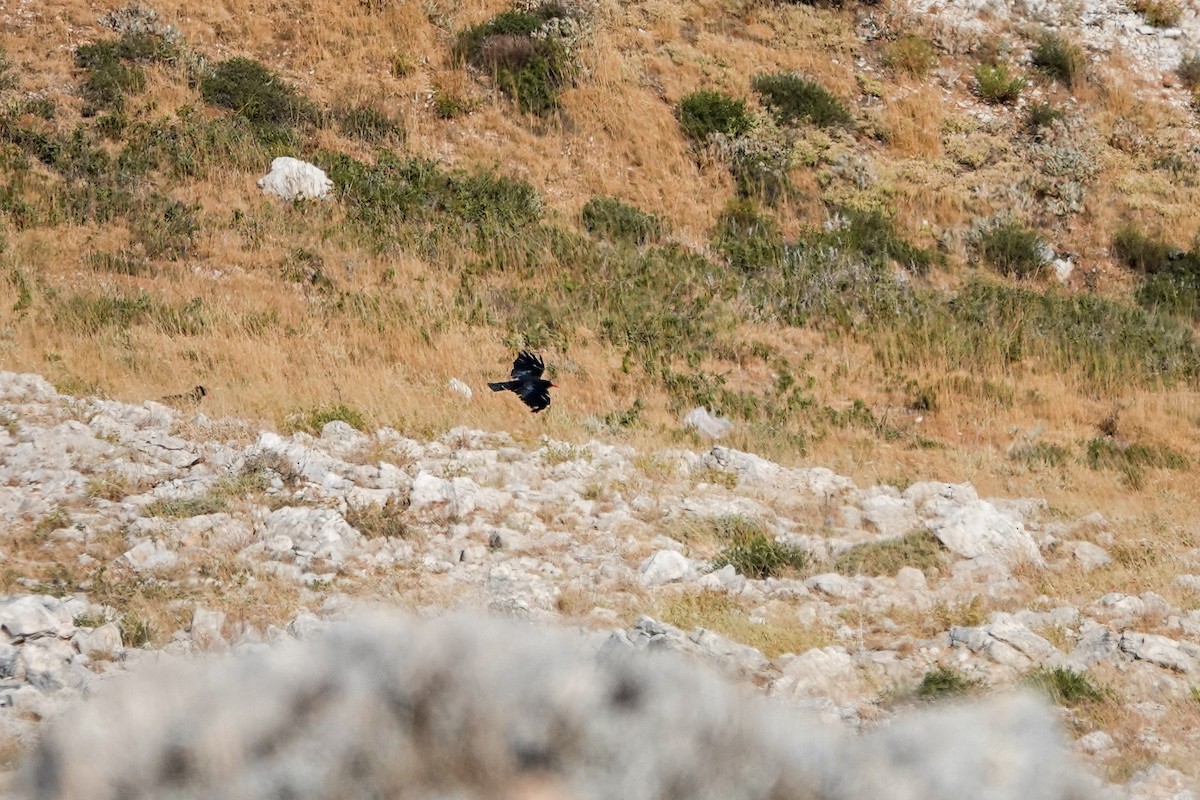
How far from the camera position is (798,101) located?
16328 mm

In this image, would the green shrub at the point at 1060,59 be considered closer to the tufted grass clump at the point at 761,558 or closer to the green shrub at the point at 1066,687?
the tufted grass clump at the point at 761,558

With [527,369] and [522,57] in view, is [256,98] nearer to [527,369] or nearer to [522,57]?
[522,57]

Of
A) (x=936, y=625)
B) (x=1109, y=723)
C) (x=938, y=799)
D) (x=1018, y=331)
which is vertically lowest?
(x=1018, y=331)

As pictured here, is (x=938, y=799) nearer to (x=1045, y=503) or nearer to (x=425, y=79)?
(x=1045, y=503)

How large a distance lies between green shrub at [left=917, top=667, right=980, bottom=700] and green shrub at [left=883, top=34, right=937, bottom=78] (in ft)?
46.0

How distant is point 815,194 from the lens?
15125mm

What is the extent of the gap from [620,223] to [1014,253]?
4656 mm

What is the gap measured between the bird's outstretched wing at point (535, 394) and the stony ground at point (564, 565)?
537 mm

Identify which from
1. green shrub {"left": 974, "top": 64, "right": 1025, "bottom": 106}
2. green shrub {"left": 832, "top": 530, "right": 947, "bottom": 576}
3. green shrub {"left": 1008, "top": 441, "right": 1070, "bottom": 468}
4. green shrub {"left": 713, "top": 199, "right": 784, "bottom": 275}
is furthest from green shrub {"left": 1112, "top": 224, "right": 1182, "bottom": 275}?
green shrub {"left": 832, "top": 530, "right": 947, "bottom": 576}

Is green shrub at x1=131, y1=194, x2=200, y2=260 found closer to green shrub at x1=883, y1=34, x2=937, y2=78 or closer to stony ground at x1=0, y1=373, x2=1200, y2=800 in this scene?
stony ground at x1=0, y1=373, x2=1200, y2=800

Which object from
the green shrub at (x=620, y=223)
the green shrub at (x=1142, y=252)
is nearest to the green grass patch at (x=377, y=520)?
the green shrub at (x=620, y=223)

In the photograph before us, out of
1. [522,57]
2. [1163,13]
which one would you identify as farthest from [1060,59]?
[522,57]

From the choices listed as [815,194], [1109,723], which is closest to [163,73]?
[815,194]

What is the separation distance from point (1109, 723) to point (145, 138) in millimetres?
12215
